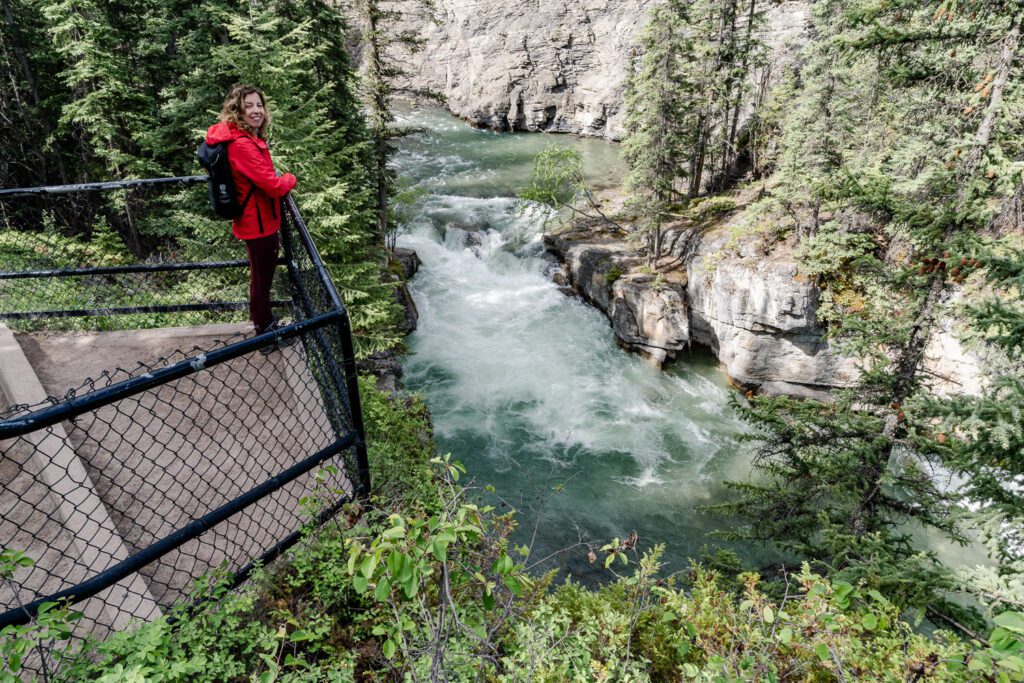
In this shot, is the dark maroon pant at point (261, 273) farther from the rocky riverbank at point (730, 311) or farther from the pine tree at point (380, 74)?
the rocky riverbank at point (730, 311)

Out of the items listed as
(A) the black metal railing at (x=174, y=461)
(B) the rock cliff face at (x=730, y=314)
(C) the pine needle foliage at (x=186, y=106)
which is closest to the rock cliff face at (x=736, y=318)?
(B) the rock cliff face at (x=730, y=314)

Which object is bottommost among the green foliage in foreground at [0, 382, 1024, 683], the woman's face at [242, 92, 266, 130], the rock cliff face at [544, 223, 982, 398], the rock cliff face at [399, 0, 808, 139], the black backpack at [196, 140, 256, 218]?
the rock cliff face at [544, 223, 982, 398]

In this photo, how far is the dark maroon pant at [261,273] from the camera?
4168 millimetres

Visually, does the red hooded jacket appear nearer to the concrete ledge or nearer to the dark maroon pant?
the dark maroon pant

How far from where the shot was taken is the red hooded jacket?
370 cm

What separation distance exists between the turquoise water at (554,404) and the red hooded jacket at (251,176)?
16.7ft

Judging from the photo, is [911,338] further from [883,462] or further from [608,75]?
[608,75]

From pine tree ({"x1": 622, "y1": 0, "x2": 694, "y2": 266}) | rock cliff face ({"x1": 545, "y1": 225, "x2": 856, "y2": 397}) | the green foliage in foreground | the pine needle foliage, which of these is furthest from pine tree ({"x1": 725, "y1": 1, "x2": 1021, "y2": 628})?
pine tree ({"x1": 622, "y1": 0, "x2": 694, "y2": 266})

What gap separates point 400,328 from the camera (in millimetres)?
16094

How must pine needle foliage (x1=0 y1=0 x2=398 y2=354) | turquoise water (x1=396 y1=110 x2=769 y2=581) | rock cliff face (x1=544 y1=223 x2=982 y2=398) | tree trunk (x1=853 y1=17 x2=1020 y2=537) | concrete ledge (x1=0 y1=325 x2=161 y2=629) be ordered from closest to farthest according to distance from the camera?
concrete ledge (x1=0 y1=325 x2=161 y2=629), tree trunk (x1=853 y1=17 x2=1020 y2=537), pine needle foliage (x1=0 y1=0 x2=398 y2=354), turquoise water (x1=396 y1=110 x2=769 y2=581), rock cliff face (x1=544 y1=223 x2=982 y2=398)

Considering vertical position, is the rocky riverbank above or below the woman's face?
below

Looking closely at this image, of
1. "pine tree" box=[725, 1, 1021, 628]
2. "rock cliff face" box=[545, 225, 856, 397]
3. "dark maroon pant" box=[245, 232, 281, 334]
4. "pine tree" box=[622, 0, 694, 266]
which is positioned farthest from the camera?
"pine tree" box=[622, 0, 694, 266]

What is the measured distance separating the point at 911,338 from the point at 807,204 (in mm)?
11813

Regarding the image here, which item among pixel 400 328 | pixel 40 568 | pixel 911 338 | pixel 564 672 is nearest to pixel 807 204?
pixel 911 338
